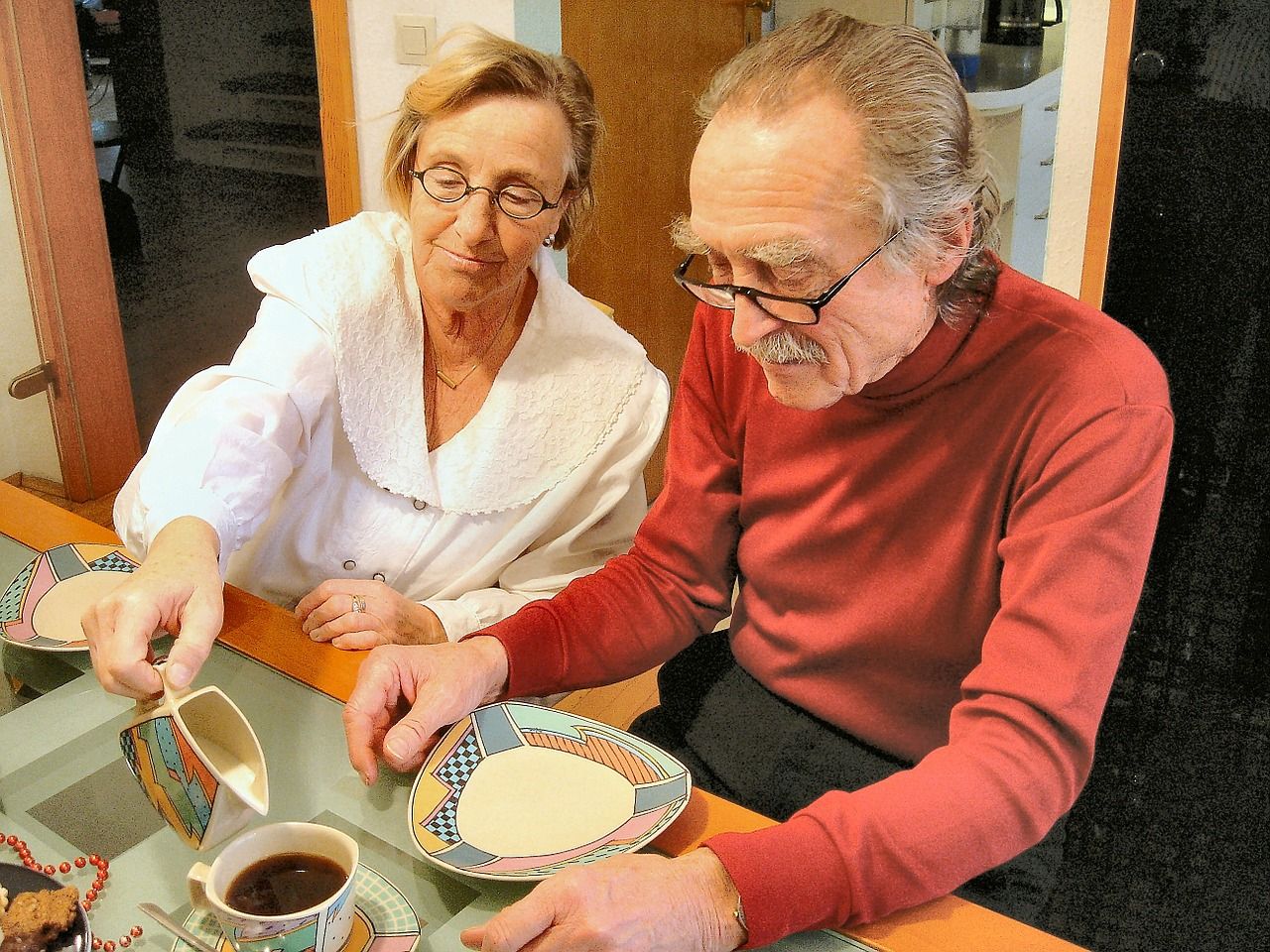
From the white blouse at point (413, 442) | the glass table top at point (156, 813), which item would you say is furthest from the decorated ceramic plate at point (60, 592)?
the white blouse at point (413, 442)

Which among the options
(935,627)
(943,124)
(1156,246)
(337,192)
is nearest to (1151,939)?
(935,627)

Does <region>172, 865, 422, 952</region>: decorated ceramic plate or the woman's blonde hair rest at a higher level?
the woman's blonde hair

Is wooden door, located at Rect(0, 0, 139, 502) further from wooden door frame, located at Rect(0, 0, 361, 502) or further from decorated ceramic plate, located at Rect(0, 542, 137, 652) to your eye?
decorated ceramic plate, located at Rect(0, 542, 137, 652)

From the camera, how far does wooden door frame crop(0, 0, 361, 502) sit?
210 cm

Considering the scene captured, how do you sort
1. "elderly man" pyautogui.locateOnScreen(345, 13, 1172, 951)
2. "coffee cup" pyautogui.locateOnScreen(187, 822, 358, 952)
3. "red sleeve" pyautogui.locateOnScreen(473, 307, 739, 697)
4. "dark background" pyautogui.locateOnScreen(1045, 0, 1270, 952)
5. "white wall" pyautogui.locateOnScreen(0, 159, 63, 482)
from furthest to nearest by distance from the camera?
"white wall" pyautogui.locateOnScreen(0, 159, 63, 482) → "red sleeve" pyautogui.locateOnScreen(473, 307, 739, 697) → "dark background" pyautogui.locateOnScreen(1045, 0, 1270, 952) → "elderly man" pyautogui.locateOnScreen(345, 13, 1172, 951) → "coffee cup" pyautogui.locateOnScreen(187, 822, 358, 952)

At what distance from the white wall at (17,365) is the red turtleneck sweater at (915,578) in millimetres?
1525

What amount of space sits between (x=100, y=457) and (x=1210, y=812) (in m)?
2.03

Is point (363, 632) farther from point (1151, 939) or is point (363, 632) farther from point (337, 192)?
point (337, 192)

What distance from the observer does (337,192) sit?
2.23 meters

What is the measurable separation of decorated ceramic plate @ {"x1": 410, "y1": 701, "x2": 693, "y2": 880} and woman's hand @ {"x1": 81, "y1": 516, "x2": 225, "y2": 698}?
0.70ft

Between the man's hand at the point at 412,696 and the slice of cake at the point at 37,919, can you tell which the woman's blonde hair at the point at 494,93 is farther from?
the slice of cake at the point at 37,919

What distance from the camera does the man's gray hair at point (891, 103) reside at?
841mm

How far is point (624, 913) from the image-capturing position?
0.74 meters

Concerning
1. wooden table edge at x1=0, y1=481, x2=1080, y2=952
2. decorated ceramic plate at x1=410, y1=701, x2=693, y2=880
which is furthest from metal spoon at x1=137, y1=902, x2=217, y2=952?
wooden table edge at x1=0, y1=481, x2=1080, y2=952
